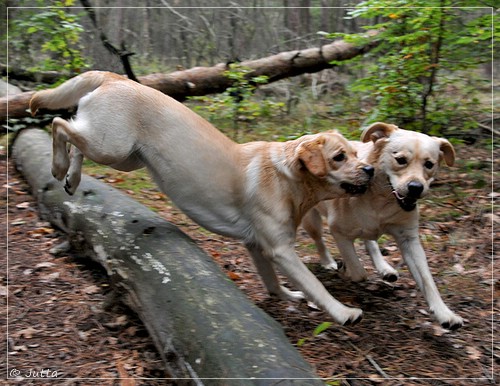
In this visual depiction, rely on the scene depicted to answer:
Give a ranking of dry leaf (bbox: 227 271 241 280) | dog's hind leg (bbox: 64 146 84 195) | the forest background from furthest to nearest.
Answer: the forest background < dry leaf (bbox: 227 271 241 280) < dog's hind leg (bbox: 64 146 84 195)

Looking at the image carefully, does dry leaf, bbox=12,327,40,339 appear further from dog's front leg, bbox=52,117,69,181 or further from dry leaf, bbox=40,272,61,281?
dog's front leg, bbox=52,117,69,181

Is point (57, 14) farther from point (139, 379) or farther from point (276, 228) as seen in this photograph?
point (139, 379)

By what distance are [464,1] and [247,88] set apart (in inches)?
137

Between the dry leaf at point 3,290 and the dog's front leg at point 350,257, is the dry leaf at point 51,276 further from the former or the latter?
the dog's front leg at point 350,257

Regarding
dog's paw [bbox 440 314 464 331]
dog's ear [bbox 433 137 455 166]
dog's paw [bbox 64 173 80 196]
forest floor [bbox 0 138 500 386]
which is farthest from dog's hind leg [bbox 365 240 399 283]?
dog's paw [bbox 64 173 80 196]

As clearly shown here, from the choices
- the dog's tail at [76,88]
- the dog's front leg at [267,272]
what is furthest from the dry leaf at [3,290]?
the dog's front leg at [267,272]

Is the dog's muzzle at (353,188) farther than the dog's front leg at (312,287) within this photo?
Yes

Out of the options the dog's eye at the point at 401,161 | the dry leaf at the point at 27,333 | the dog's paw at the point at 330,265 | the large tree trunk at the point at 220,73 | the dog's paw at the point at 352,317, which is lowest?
the dog's paw at the point at 330,265

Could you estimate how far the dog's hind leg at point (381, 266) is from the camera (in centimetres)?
495

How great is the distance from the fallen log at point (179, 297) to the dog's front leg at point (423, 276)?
1.41 meters

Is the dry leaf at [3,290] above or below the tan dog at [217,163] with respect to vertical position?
below

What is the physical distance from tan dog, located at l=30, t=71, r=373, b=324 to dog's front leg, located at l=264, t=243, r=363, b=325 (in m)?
0.01

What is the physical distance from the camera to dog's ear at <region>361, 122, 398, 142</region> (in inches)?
181

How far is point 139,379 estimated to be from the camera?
11.7 feet
